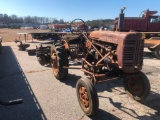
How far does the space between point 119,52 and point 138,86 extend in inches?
46.9

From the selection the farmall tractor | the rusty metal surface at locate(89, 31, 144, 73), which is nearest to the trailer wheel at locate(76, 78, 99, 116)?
the farmall tractor

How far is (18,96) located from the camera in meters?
5.09

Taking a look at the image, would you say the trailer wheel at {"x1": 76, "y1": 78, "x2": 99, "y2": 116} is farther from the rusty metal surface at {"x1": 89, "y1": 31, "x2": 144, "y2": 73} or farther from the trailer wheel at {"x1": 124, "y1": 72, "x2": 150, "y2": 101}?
the trailer wheel at {"x1": 124, "y1": 72, "x2": 150, "y2": 101}

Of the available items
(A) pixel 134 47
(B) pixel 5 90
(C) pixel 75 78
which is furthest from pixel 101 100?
(B) pixel 5 90

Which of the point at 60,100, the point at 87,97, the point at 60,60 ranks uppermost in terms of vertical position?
the point at 60,60

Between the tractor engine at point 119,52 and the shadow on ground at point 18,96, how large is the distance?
1565 millimetres

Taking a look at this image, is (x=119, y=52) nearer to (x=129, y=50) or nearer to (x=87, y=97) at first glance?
(x=129, y=50)

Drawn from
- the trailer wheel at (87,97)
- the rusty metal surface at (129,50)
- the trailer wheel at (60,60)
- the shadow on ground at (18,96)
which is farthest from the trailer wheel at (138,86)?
the shadow on ground at (18,96)

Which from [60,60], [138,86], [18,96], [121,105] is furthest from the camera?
[60,60]

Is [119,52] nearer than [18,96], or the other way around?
[119,52]

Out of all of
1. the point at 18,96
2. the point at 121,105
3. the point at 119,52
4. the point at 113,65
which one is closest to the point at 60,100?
the point at 18,96

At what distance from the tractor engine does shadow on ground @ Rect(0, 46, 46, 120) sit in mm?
1565

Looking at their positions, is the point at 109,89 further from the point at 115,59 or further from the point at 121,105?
the point at 115,59

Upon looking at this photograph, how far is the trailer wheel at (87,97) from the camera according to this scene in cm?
389
